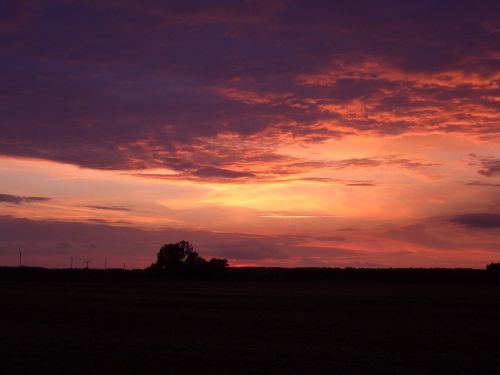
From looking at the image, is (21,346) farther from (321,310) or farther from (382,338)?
(321,310)

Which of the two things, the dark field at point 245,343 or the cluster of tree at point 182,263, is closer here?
the dark field at point 245,343

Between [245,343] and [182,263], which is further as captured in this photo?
[182,263]

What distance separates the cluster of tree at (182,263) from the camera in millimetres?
137500

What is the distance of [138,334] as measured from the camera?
22.4 metres

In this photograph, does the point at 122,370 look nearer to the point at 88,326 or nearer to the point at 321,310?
the point at 88,326

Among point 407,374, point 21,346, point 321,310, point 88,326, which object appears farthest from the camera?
point 321,310

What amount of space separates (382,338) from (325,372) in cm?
757

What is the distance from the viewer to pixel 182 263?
5625 inches

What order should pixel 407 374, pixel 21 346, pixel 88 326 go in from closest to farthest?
pixel 407 374
pixel 21 346
pixel 88 326

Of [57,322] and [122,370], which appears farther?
[57,322]

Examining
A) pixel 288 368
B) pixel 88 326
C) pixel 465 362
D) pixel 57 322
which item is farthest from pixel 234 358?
pixel 57 322

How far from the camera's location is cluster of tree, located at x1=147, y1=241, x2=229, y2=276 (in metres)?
138

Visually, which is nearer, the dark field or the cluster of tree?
the dark field

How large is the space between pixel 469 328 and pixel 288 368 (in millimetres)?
12966
